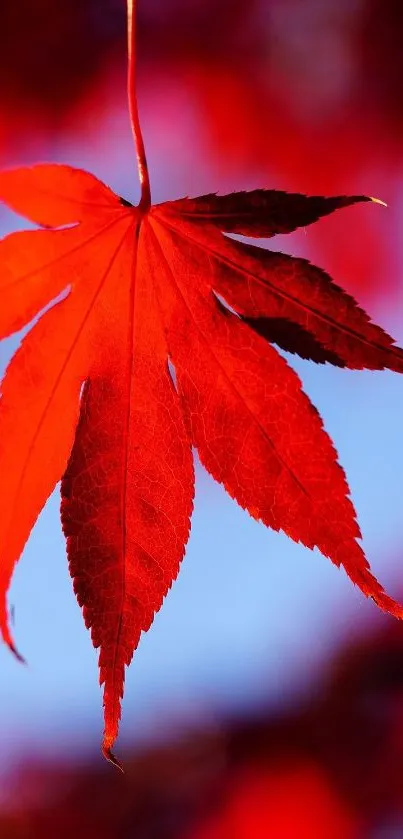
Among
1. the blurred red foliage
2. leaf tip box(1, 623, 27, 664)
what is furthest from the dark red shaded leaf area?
the blurred red foliage

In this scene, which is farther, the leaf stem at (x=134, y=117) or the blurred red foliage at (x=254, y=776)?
the blurred red foliage at (x=254, y=776)

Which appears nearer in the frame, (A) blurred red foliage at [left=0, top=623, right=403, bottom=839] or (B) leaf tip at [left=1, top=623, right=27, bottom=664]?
(B) leaf tip at [left=1, top=623, right=27, bottom=664]

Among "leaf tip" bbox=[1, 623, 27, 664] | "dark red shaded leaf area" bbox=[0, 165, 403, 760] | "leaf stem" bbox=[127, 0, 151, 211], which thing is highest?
"leaf stem" bbox=[127, 0, 151, 211]

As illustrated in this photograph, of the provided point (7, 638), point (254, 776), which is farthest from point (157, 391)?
point (254, 776)

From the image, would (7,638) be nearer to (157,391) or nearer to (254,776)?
(157,391)

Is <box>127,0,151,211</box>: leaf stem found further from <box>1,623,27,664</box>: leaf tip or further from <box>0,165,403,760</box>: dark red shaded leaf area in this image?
<box>1,623,27,664</box>: leaf tip

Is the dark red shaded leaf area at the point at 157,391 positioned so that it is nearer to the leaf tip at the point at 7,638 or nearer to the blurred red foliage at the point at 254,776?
the leaf tip at the point at 7,638

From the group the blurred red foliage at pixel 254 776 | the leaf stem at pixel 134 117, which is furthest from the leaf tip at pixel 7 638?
the blurred red foliage at pixel 254 776

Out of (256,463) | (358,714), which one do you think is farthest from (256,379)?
(358,714)
